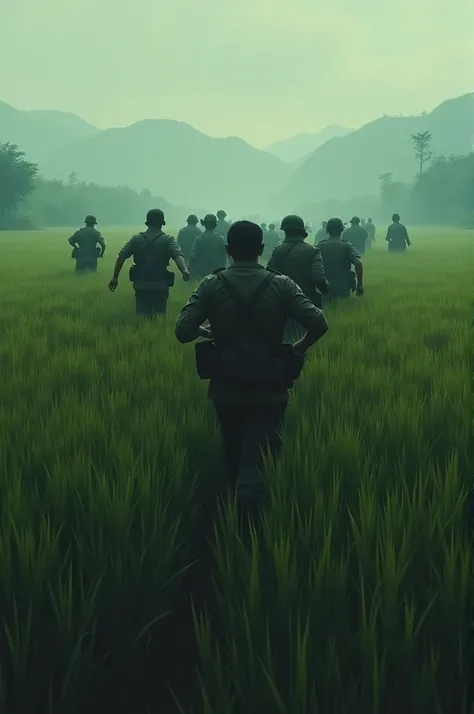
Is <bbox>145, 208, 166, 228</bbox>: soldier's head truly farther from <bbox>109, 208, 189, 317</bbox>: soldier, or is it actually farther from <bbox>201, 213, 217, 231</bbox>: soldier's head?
<bbox>201, 213, 217, 231</bbox>: soldier's head

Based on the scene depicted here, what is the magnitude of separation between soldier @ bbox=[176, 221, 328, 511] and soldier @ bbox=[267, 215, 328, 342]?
4.05 metres

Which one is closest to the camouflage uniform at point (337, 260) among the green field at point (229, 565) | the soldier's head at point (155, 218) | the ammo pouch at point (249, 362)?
the soldier's head at point (155, 218)

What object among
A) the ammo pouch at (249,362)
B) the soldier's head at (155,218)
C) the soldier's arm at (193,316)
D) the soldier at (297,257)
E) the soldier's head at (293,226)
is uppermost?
the soldier's head at (155,218)

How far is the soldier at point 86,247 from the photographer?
1611 centimetres

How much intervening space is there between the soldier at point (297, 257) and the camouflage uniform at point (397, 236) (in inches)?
754

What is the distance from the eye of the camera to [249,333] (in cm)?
359

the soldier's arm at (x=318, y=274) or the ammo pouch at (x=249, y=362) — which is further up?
the soldier's arm at (x=318, y=274)

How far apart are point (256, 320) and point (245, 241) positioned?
1.45 feet

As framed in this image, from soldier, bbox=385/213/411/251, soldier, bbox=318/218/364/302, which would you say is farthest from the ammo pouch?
soldier, bbox=385/213/411/251

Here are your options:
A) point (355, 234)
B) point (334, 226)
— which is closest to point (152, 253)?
point (334, 226)

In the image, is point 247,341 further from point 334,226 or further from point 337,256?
point 337,256

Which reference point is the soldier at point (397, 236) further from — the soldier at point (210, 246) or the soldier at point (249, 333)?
the soldier at point (249, 333)

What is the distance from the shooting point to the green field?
6.36 feet

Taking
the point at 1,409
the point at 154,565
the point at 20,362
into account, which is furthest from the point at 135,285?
the point at 154,565
